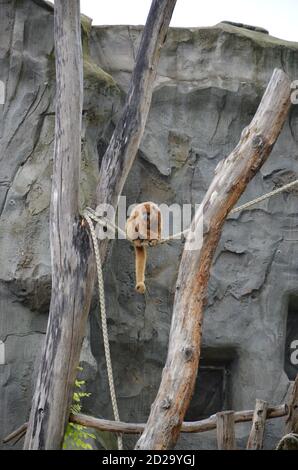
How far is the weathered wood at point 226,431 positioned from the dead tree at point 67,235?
1.00 meters

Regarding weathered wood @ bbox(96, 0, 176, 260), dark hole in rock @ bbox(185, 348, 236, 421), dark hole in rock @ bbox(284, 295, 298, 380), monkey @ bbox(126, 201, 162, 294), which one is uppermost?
weathered wood @ bbox(96, 0, 176, 260)

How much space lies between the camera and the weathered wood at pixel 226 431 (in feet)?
18.9

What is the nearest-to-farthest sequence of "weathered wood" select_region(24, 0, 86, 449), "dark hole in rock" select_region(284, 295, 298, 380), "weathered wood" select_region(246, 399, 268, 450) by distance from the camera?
"weathered wood" select_region(24, 0, 86, 449) → "weathered wood" select_region(246, 399, 268, 450) → "dark hole in rock" select_region(284, 295, 298, 380)

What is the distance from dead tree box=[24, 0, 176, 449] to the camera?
550 centimetres

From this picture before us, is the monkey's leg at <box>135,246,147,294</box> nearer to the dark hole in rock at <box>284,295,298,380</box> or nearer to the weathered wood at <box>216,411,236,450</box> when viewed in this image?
the weathered wood at <box>216,411,236,450</box>

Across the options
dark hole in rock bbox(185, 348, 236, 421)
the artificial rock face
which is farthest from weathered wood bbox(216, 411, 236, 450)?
dark hole in rock bbox(185, 348, 236, 421)

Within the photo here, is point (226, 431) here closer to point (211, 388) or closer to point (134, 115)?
point (134, 115)

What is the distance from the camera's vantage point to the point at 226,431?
18.9 feet

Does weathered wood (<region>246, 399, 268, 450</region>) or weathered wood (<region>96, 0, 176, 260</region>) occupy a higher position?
weathered wood (<region>96, 0, 176, 260</region>)

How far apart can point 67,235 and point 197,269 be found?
0.89 meters

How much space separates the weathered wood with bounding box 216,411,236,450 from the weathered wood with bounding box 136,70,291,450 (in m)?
0.63

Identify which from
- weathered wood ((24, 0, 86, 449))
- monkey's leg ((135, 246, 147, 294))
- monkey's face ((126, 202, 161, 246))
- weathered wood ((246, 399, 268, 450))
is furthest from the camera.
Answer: weathered wood ((246, 399, 268, 450))

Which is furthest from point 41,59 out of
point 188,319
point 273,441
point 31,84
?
point 273,441

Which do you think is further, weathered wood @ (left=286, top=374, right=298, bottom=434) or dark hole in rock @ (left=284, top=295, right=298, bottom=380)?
dark hole in rock @ (left=284, top=295, right=298, bottom=380)
